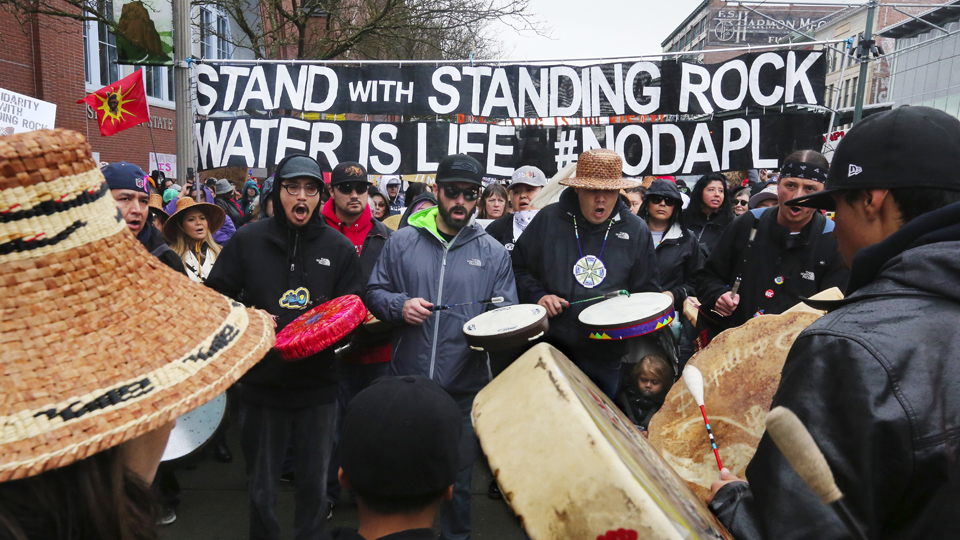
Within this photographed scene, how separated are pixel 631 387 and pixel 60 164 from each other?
461cm

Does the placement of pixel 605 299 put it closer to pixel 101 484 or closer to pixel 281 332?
pixel 281 332

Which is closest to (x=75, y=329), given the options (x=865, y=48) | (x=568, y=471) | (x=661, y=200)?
(x=568, y=471)

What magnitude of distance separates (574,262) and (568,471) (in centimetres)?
304

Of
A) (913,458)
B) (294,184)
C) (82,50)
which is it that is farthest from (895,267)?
(82,50)

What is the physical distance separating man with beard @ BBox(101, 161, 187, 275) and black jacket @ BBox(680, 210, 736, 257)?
16.7ft

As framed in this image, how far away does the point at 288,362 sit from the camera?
3250 mm

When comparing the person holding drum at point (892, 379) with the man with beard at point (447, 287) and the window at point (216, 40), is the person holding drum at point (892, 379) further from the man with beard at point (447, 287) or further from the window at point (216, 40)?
the window at point (216, 40)

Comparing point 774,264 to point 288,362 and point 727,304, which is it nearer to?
point 727,304

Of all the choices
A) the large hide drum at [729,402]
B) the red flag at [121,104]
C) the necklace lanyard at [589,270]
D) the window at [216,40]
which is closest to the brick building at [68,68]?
the window at [216,40]

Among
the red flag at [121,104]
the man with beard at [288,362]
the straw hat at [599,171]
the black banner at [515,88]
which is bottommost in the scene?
the man with beard at [288,362]

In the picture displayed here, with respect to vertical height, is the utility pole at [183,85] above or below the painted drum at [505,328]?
above

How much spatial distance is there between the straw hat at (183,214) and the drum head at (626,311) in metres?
3.44

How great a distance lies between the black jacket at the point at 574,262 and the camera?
165 inches

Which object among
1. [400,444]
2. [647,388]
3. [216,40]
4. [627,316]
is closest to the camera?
[400,444]
